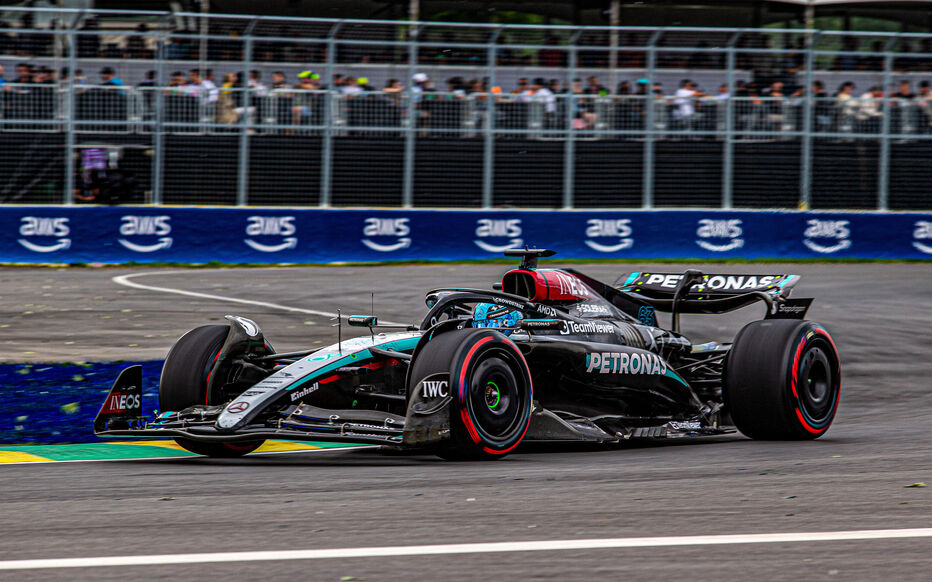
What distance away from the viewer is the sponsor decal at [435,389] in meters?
6.42

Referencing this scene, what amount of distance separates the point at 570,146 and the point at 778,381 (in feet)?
45.6

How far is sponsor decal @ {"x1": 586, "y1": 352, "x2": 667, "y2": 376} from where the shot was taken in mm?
7535

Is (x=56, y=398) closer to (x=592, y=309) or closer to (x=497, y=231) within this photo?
(x=592, y=309)

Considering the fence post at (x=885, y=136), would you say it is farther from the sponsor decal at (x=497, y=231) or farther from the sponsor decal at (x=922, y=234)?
the sponsor decal at (x=497, y=231)

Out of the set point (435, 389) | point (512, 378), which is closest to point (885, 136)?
point (512, 378)

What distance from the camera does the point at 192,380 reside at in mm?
7219

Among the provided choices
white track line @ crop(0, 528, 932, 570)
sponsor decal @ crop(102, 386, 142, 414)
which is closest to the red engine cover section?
sponsor decal @ crop(102, 386, 142, 414)

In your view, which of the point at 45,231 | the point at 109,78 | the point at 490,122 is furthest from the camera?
the point at 490,122

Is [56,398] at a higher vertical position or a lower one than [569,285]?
lower

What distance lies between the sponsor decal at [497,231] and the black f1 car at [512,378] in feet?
41.2

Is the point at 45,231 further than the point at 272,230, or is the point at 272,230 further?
the point at 272,230

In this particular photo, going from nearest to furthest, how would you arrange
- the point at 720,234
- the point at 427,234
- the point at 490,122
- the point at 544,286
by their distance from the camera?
the point at 544,286
the point at 490,122
the point at 427,234
the point at 720,234

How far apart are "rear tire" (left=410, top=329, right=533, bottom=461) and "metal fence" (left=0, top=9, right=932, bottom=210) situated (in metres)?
13.9

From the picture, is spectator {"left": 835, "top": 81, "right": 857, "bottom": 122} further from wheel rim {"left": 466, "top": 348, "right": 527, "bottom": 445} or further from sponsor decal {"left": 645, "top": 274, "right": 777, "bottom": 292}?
wheel rim {"left": 466, "top": 348, "right": 527, "bottom": 445}
